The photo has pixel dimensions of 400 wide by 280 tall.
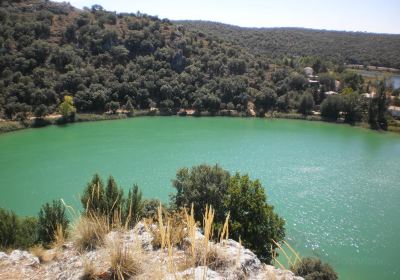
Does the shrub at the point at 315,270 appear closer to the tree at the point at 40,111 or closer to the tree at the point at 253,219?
the tree at the point at 253,219

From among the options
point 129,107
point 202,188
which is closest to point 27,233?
point 202,188

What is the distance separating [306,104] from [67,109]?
35.8 metres

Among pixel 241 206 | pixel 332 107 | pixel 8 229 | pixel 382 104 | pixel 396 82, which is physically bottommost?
pixel 8 229

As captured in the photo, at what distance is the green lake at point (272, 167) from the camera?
68.6 feet

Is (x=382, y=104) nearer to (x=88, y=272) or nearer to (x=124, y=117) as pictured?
(x=124, y=117)

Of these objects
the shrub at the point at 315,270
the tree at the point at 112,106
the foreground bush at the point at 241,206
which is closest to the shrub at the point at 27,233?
the foreground bush at the point at 241,206

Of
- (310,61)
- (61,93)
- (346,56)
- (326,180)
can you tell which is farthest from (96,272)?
(346,56)

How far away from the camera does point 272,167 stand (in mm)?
33156

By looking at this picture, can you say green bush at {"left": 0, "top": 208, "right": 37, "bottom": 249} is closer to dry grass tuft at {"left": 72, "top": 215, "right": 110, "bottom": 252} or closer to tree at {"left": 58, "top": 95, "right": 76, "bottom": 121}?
dry grass tuft at {"left": 72, "top": 215, "right": 110, "bottom": 252}

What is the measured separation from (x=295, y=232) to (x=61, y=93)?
141 ft

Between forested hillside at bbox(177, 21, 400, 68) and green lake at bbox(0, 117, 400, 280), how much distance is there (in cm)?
4540

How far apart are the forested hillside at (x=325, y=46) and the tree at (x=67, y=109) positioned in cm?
4834

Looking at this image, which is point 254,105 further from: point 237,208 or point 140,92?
point 237,208

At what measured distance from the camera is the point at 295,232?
69.1 ft
